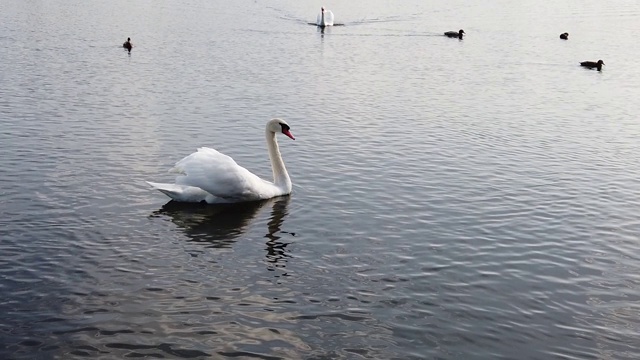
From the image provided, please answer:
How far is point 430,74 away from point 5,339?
106ft

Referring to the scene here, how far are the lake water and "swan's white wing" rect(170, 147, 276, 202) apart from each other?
502mm

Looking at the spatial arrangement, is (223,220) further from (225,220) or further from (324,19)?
(324,19)

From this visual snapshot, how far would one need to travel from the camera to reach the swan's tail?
16.7m

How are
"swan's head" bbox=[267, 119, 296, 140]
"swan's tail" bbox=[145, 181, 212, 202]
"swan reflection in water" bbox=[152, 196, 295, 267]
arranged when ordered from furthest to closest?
"swan's head" bbox=[267, 119, 296, 140], "swan's tail" bbox=[145, 181, 212, 202], "swan reflection in water" bbox=[152, 196, 295, 267]

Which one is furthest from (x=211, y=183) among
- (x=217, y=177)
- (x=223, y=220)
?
(x=223, y=220)

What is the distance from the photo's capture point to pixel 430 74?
4028 centimetres

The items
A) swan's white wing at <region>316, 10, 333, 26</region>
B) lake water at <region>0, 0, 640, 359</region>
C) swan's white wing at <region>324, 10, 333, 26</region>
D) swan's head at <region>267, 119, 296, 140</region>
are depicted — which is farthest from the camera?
swan's white wing at <region>324, 10, 333, 26</region>

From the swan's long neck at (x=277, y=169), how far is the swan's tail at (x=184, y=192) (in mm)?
1887

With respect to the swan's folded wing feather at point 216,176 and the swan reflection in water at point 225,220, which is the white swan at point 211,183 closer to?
the swan's folded wing feather at point 216,176

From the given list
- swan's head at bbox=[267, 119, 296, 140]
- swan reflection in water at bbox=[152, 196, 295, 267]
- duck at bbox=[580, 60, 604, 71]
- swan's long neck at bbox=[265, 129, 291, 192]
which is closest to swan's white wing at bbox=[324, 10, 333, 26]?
duck at bbox=[580, 60, 604, 71]

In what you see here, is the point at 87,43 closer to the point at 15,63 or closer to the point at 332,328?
the point at 15,63

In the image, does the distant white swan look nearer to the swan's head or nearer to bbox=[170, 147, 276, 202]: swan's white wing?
the swan's head

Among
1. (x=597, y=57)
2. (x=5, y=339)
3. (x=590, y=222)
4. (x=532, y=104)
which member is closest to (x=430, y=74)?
(x=532, y=104)

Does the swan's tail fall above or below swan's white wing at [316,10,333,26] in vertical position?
below
